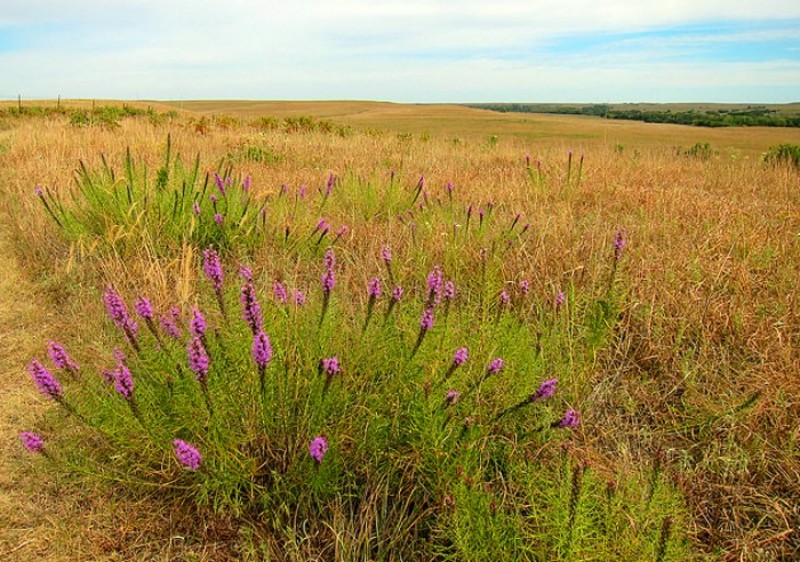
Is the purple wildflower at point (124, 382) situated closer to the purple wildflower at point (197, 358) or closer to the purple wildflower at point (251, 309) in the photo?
the purple wildflower at point (197, 358)

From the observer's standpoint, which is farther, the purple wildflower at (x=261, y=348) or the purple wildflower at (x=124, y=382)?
the purple wildflower at (x=124, y=382)

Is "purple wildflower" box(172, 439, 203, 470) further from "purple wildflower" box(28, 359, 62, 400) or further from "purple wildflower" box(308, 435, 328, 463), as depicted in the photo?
"purple wildflower" box(28, 359, 62, 400)

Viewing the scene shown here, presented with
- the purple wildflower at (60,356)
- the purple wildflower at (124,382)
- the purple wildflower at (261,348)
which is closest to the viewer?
the purple wildflower at (261,348)

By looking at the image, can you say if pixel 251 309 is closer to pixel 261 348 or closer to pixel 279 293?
pixel 261 348

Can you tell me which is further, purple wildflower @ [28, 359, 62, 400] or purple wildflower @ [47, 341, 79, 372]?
purple wildflower @ [47, 341, 79, 372]

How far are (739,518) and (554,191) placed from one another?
398 cm

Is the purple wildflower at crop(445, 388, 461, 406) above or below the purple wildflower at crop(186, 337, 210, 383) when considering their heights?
below

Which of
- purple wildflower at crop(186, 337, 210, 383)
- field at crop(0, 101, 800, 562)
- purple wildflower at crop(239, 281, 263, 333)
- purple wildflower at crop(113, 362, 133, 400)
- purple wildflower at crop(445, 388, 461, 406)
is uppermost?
purple wildflower at crop(239, 281, 263, 333)

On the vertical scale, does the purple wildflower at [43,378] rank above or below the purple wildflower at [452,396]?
above

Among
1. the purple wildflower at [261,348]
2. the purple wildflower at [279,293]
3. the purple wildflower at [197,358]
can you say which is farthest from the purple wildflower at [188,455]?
the purple wildflower at [279,293]

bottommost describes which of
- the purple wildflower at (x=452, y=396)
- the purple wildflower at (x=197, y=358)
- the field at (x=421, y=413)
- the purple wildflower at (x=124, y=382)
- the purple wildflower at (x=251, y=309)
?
the field at (x=421, y=413)

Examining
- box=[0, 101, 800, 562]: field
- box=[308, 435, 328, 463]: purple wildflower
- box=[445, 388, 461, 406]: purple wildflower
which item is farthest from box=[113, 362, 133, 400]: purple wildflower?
box=[445, 388, 461, 406]: purple wildflower

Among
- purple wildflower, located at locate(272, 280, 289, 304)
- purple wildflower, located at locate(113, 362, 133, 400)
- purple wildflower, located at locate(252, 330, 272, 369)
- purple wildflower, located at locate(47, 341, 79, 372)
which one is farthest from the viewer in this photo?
purple wildflower, located at locate(272, 280, 289, 304)

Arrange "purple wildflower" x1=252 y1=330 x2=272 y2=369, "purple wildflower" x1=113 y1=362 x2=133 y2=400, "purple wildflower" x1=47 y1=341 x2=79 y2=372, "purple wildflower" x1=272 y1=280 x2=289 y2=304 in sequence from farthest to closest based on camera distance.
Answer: "purple wildflower" x1=272 y1=280 x2=289 y2=304, "purple wildflower" x1=47 y1=341 x2=79 y2=372, "purple wildflower" x1=113 y1=362 x2=133 y2=400, "purple wildflower" x1=252 y1=330 x2=272 y2=369
